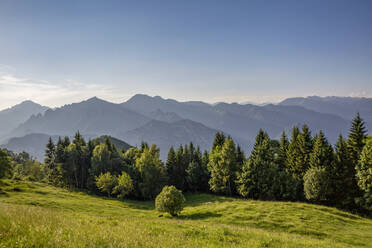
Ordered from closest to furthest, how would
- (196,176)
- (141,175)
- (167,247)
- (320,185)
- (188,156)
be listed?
Answer: (167,247)
(320,185)
(141,175)
(196,176)
(188,156)

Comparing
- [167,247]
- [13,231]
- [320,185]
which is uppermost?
[13,231]

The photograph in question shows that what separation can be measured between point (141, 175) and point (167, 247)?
6367 cm

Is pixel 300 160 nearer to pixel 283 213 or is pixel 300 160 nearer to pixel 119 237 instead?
pixel 283 213

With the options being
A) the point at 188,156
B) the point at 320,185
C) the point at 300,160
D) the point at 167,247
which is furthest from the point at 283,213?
the point at 188,156

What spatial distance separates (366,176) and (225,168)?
3133 cm

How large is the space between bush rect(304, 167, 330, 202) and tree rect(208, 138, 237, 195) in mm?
20047

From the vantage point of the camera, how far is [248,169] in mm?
56719

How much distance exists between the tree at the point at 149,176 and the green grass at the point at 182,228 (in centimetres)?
3011

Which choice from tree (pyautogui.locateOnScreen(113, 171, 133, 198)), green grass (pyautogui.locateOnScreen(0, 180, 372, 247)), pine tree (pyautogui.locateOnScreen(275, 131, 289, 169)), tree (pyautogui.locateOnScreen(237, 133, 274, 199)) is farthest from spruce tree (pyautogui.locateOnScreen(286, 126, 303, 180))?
tree (pyautogui.locateOnScreen(113, 171, 133, 198))

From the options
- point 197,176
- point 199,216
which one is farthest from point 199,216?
point 197,176

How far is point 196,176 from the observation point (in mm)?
74250

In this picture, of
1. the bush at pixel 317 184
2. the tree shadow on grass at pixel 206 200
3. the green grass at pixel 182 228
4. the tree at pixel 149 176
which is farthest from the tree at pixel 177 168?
→ the bush at pixel 317 184

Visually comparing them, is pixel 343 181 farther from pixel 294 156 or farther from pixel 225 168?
pixel 225 168

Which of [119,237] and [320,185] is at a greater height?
→ [119,237]
